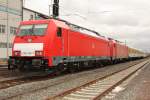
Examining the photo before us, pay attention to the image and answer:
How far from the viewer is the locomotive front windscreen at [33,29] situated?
18688 millimetres

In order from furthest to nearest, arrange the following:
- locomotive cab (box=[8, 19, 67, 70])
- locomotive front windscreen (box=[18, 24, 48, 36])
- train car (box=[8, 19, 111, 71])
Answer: locomotive front windscreen (box=[18, 24, 48, 36])
train car (box=[8, 19, 111, 71])
locomotive cab (box=[8, 19, 67, 70])

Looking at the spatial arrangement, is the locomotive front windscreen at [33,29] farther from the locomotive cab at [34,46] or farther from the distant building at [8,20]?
the distant building at [8,20]

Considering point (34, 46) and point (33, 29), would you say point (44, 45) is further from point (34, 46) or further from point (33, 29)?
point (33, 29)

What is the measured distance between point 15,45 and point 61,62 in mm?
2779

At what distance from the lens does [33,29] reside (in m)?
19.0

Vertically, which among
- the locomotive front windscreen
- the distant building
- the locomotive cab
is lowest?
the locomotive cab

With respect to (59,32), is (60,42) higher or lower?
lower

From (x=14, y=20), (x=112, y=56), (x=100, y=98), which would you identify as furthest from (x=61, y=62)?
(x=14, y=20)

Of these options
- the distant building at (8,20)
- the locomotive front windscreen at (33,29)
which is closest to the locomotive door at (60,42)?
the locomotive front windscreen at (33,29)

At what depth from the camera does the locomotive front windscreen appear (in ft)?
61.3

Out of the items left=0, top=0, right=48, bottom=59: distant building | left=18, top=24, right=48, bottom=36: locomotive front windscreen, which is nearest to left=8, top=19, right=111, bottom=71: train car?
left=18, top=24, right=48, bottom=36: locomotive front windscreen

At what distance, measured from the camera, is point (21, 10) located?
56406 mm

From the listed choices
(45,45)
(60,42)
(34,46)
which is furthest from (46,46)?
(60,42)

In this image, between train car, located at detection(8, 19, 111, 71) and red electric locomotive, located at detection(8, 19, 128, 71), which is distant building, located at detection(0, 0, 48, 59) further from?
train car, located at detection(8, 19, 111, 71)
